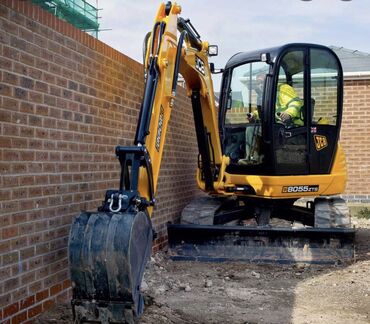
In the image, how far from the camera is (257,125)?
835cm

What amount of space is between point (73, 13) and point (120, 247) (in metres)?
17.2

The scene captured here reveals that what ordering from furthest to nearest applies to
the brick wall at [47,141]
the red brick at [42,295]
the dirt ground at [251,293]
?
1. the dirt ground at [251,293]
2. the red brick at [42,295]
3. the brick wall at [47,141]

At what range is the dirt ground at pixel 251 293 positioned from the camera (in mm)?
5312

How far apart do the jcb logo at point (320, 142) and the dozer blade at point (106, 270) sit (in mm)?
4935

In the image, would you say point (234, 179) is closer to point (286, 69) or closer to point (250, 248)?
point (250, 248)

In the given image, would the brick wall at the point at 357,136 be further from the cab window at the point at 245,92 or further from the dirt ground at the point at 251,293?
the cab window at the point at 245,92

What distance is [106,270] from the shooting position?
13.1 ft

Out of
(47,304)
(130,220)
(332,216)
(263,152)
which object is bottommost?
(47,304)

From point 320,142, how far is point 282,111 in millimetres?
Answer: 816

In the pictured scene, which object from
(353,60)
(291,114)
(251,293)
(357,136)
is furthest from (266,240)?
(353,60)

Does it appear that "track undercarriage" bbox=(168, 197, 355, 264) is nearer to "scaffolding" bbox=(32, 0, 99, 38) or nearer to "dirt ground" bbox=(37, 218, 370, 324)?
"dirt ground" bbox=(37, 218, 370, 324)

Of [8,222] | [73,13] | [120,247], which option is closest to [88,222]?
[120,247]

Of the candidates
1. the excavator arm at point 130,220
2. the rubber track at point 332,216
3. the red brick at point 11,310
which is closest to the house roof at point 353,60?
the rubber track at point 332,216

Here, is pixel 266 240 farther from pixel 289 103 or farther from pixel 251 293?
pixel 289 103
